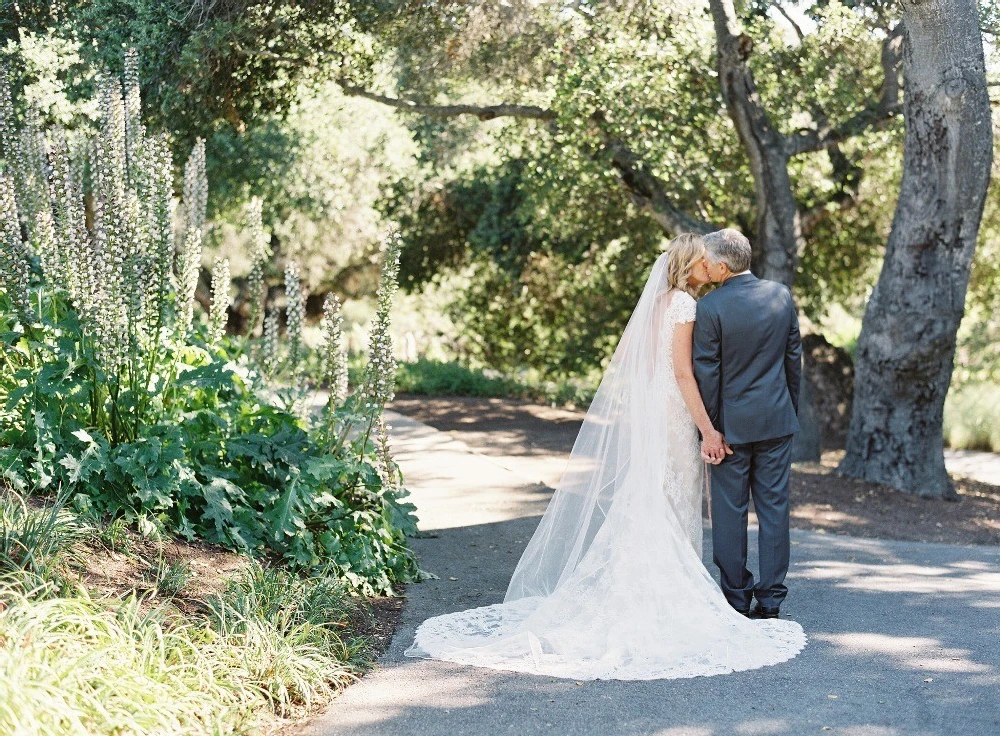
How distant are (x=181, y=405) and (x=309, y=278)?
643 inches

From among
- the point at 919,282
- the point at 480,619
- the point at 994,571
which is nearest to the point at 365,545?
the point at 480,619

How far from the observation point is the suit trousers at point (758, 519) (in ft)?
18.1

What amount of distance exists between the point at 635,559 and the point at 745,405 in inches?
38.9

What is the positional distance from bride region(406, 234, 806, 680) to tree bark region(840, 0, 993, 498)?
532cm

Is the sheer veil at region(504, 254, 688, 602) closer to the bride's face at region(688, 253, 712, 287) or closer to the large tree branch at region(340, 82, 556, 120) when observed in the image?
the bride's face at region(688, 253, 712, 287)

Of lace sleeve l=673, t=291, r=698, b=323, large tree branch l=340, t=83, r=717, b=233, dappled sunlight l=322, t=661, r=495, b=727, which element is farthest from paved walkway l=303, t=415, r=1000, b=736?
A: large tree branch l=340, t=83, r=717, b=233

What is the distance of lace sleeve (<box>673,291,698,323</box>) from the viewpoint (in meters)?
5.45

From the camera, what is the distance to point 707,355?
546 centimetres

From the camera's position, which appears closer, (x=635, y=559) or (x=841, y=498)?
(x=635, y=559)

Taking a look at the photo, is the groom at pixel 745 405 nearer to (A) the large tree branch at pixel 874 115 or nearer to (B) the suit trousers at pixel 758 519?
(B) the suit trousers at pixel 758 519

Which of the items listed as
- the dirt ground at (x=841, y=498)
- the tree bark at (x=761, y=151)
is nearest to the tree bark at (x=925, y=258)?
the dirt ground at (x=841, y=498)

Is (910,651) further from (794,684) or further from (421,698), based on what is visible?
(421,698)

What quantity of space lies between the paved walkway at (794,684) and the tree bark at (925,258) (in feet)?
12.5

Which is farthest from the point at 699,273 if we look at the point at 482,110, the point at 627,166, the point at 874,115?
the point at 874,115
